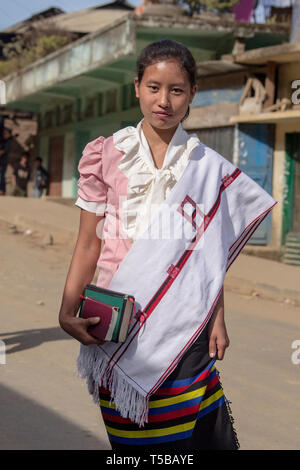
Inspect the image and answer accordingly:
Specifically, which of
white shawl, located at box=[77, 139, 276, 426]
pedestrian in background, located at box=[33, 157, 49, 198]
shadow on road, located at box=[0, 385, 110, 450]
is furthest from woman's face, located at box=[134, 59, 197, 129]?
pedestrian in background, located at box=[33, 157, 49, 198]

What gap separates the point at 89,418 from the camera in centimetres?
413

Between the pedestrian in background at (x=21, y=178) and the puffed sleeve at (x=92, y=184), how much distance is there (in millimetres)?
25855

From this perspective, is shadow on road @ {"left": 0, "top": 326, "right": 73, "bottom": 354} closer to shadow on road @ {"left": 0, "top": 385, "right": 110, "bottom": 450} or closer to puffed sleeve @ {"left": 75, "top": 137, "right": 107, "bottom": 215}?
shadow on road @ {"left": 0, "top": 385, "right": 110, "bottom": 450}

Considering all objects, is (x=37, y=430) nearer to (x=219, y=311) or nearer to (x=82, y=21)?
(x=219, y=311)

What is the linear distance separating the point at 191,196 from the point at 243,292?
7.89 metres

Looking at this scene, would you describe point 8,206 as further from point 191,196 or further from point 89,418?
point 191,196

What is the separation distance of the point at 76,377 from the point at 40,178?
20764 mm

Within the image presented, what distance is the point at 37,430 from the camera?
386 centimetres

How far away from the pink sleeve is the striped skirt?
0.55 m

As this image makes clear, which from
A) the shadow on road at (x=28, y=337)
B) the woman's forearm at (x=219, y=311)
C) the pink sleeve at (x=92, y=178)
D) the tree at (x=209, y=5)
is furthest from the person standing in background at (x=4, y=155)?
the woman's forearm at (x=219, y=311)

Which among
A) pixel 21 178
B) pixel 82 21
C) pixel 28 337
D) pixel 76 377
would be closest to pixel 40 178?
pixel 21 178

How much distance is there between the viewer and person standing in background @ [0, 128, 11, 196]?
75.2 feet
